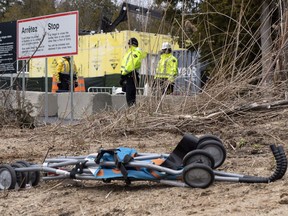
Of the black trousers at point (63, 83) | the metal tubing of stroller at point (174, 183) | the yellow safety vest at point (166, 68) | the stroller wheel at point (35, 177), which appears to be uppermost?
the yellow safety vest at point (166, 68)

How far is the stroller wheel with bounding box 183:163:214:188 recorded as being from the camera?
3.81 meters

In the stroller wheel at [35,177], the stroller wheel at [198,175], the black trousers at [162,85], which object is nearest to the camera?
the stroller wheel at [198,175]

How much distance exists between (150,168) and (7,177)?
1276 millimetres

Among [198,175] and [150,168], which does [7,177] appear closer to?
[150,168]

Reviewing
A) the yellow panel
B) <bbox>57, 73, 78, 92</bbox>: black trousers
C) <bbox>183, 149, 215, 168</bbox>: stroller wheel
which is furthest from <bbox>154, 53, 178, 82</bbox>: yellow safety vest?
the yellow panel

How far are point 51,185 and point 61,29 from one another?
6415 mm

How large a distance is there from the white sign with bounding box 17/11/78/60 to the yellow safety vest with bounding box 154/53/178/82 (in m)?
2.31

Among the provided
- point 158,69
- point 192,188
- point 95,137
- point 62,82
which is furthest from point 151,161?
point 62,82

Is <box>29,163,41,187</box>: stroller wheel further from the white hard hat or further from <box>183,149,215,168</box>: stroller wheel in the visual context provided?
the white hard hat

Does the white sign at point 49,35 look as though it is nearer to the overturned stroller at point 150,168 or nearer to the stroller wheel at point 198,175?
the overturned stroller at point 150,168

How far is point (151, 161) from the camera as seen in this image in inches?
167

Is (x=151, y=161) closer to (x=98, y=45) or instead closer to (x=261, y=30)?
(x=261, y=30)

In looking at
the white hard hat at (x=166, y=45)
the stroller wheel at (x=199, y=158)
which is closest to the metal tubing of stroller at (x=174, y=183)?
the stroller wheel at (x=199, y=158)

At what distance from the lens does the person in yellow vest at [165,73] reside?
752cm
